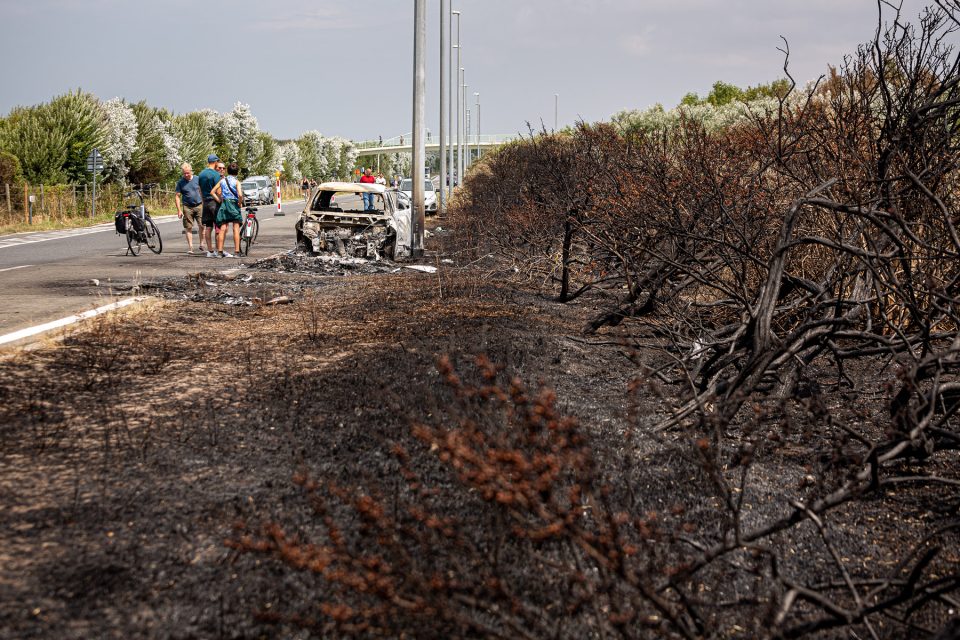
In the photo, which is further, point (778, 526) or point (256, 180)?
point (256, 180)

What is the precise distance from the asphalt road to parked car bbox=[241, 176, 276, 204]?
23.2m

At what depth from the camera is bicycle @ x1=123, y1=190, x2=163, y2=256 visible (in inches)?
658

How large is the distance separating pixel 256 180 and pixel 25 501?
2022 inches

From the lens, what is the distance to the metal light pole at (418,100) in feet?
59.4

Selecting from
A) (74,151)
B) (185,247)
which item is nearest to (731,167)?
(185,247)

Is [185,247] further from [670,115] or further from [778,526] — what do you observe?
[670,115]

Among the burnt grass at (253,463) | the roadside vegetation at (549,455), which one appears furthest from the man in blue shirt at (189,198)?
the burnt grass at (253,463)

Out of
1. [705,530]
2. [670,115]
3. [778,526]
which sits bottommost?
[705,530]

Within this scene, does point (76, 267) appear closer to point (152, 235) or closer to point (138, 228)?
point (138, 228)

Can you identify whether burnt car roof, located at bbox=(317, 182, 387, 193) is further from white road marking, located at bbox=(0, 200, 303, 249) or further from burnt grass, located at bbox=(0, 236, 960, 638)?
white road marking, located at bbox=(0, 200, 303, 249)

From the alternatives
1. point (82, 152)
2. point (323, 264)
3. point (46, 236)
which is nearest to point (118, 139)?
point (82, 152)

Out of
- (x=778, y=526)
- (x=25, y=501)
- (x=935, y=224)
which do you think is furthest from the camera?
(x=935, y=224)

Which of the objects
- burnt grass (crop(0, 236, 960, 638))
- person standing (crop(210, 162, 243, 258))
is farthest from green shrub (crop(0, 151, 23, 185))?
burnt grass (crop(0, 236, 960, 638))

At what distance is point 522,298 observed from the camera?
11188 millimetres
